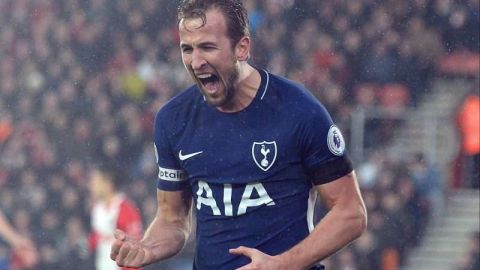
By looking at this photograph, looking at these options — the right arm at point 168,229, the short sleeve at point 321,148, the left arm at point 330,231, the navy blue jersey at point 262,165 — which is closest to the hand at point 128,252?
the right arm at point 168,229

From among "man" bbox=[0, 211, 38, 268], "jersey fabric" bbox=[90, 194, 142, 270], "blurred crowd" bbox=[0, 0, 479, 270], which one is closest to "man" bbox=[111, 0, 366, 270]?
→ "jersey fabric" bbox=[90, 194, 142, 270]

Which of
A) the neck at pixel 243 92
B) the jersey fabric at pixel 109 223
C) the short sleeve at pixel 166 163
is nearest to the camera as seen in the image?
the neck at pixel 243 92

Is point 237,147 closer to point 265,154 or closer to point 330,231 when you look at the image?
point 265,154

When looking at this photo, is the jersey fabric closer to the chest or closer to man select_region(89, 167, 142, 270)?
man select_region(89, 167, 142, 270)

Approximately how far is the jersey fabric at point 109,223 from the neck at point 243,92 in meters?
4.90

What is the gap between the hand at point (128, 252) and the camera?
3916mm

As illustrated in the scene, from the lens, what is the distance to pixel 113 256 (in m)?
3.96

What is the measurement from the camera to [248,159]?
3932 millimetres

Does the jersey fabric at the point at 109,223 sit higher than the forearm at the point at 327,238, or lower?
lower

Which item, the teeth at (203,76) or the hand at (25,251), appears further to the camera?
the hand at (25,251)

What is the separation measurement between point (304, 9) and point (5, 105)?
316 cm

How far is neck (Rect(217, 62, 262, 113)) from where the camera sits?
Answer: 398cm

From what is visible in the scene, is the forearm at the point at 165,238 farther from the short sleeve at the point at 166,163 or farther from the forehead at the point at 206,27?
the forehead at the point at 206,27

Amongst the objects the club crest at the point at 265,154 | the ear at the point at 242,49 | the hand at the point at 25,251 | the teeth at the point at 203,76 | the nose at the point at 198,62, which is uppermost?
the ear at the point at 242,49
